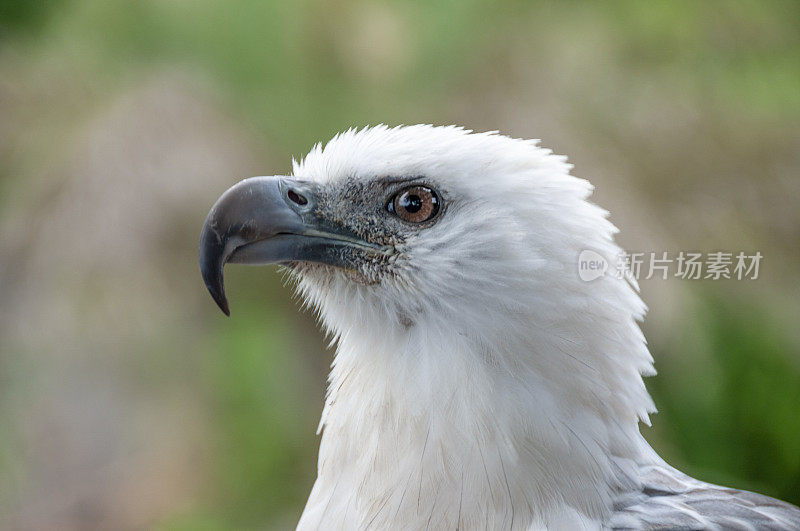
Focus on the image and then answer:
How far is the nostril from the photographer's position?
4.91 feet

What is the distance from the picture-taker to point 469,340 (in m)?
1.37

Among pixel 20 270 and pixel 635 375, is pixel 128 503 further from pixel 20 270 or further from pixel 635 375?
pixel 635 375

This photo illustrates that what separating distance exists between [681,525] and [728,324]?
80.9 inches

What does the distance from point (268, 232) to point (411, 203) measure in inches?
11.0

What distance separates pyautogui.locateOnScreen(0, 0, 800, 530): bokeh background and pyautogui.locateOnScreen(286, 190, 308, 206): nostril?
2.09m

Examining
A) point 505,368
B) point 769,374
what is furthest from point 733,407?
point 505,368

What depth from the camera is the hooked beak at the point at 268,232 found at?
4.73ft

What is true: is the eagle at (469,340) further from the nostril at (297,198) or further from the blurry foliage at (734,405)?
the blurry foliage at (734,405)

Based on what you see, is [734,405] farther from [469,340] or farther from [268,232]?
[268,232]

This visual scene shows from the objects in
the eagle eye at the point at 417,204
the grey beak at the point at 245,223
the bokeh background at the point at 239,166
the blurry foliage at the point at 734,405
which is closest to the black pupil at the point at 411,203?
the eagle eye at the point at 417,204

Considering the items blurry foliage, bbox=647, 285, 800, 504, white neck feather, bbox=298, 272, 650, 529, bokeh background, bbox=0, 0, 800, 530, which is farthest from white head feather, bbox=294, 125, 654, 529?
bokeh background, bbox=0, 0, 800, 530

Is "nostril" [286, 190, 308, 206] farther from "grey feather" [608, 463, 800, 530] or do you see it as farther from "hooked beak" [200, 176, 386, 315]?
"grey feather" [608, 463, 800, 530]

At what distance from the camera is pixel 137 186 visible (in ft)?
12.2

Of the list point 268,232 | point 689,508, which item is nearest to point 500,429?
point 689,508
